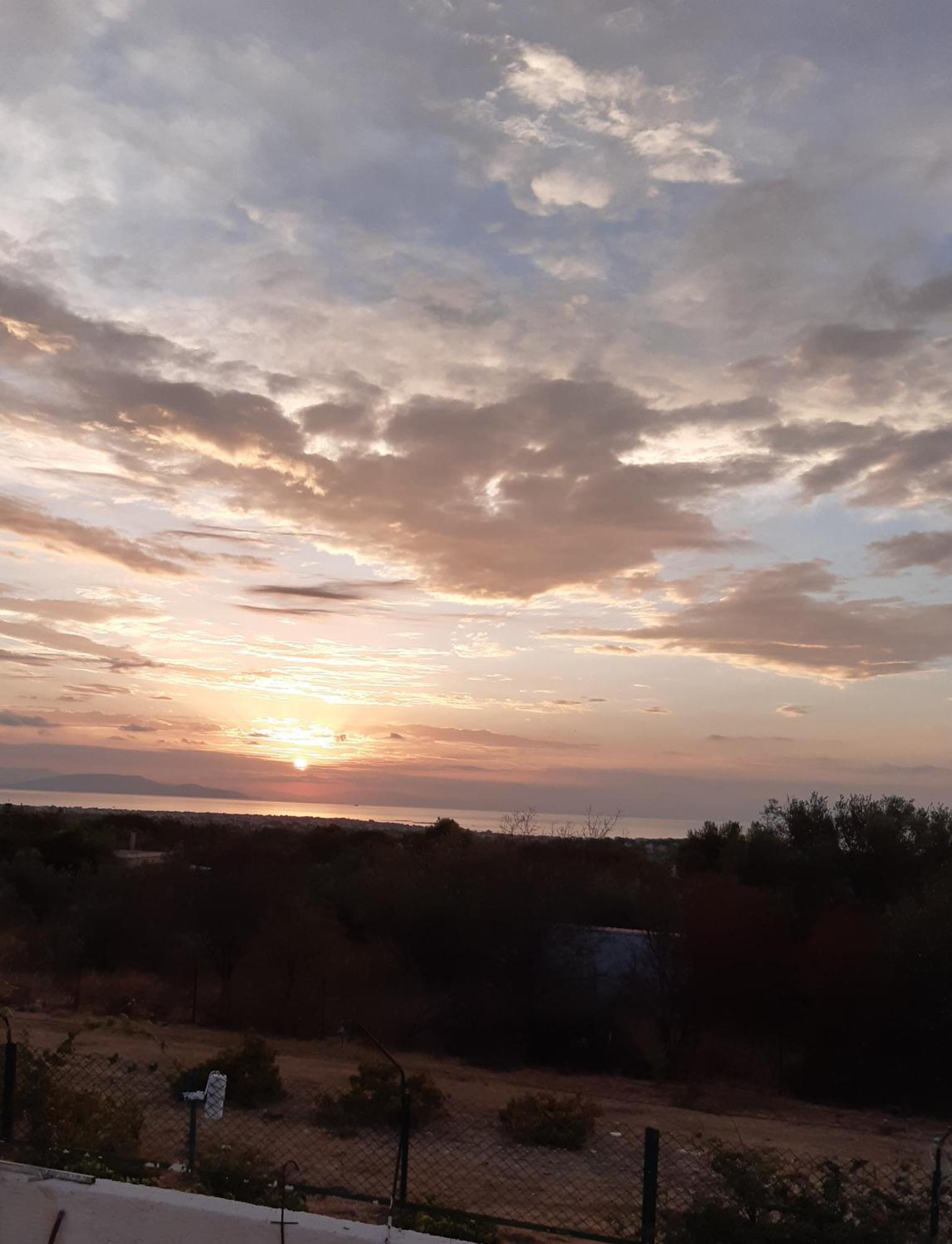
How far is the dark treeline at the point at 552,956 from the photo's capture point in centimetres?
1920

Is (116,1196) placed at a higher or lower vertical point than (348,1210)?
higher

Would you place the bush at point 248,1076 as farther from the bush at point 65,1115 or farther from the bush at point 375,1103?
the bush at point 65,1115

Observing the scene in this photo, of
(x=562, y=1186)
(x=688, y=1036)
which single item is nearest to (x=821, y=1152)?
(x=562, y=1186)

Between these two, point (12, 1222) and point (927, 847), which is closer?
point (12, 1222)

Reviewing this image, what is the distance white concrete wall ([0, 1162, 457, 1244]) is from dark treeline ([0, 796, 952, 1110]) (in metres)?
15.5

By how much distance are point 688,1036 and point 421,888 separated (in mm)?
6384

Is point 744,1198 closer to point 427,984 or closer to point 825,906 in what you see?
point 427,984

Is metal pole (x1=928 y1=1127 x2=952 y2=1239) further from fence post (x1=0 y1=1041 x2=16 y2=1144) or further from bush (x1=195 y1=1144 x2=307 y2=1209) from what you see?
fence post (x1=0 y1=1041 x2=16 y2=1144)

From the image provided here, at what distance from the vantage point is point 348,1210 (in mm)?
9039

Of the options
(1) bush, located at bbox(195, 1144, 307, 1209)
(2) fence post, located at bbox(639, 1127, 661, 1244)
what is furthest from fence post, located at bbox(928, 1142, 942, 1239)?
(1) bush, located at bbox(195, 1144, 307, 1209)

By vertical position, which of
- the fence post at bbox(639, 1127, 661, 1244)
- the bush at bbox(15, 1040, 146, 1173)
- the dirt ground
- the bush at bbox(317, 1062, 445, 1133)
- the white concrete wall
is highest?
the white concrete wall

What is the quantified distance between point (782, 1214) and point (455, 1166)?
566 cm

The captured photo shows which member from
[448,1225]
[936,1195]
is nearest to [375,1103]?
[448,1225]

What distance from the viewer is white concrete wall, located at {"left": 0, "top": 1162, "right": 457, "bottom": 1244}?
5004mm
